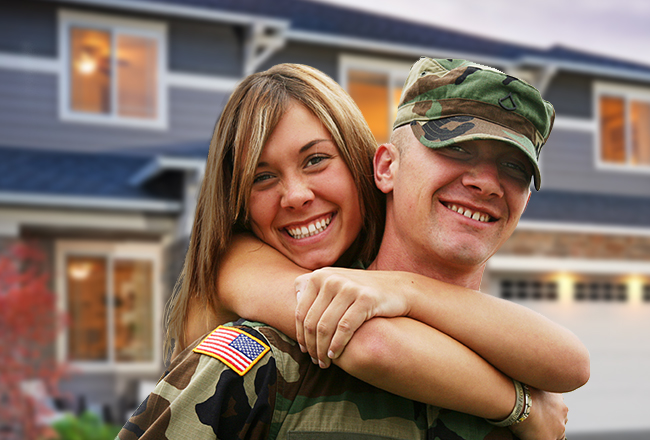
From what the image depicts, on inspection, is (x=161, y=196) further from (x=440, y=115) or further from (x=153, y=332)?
(x=440, y=115)

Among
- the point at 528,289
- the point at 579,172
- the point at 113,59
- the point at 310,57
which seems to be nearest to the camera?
the point at 113,59

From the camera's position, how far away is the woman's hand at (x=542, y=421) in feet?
5.61

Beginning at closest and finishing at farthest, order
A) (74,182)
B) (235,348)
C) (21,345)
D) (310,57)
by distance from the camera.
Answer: (235,348), (21,345), (74,182), (310,57)

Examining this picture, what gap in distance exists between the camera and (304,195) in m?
1.87

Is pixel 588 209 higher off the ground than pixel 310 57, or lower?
lower

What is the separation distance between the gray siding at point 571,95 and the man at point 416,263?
1189 cm

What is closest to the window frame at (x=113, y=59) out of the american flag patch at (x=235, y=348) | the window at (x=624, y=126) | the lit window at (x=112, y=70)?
the lit window at (x=112, y=70)

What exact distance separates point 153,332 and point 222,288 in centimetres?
945

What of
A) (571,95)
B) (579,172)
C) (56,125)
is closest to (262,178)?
(56,125)

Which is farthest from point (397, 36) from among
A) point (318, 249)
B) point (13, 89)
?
point (318, 249)

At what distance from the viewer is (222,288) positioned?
1913 mm

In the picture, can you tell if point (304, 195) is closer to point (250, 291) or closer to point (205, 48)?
point (250, 291)

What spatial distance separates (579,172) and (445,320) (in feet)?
40.6

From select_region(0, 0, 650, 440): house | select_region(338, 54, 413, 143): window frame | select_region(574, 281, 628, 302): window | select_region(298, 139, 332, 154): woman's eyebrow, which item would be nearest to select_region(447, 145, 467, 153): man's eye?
select_region(298, 139, 332, 154): woman's eyebrow
